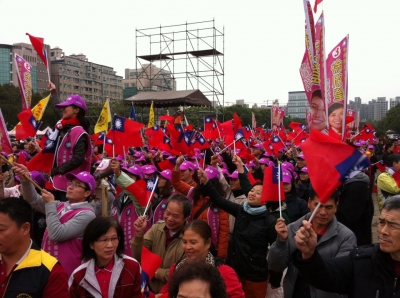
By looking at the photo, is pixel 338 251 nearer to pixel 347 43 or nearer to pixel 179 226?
pixel 179 226

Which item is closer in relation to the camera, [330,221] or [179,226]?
[330,221]

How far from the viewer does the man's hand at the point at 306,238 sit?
2.16 m

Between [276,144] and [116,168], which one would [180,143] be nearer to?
[116,168]

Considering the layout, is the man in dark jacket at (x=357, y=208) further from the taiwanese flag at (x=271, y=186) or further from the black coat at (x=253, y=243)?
the taiwanese flag at (x=271, y=186)

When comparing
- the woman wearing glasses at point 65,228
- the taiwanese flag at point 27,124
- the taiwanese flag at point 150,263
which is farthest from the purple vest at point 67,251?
the taiwanese flag at point 27,124

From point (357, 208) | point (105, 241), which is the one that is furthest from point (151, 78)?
point (105, 241)

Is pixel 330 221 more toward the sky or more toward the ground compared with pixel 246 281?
more toward the sky

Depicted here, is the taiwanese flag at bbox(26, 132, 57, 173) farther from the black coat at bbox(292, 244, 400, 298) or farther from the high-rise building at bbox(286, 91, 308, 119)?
the high-rise building at bbox(286, 91, 308, 119)

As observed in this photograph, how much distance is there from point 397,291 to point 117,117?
14.9 ft

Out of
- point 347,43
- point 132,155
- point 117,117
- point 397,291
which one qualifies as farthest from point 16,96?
point 397,291

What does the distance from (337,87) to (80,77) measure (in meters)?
81.4

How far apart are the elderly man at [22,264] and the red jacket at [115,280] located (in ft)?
1.46

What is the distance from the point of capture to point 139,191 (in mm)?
4328

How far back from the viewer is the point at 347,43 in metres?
4.82
